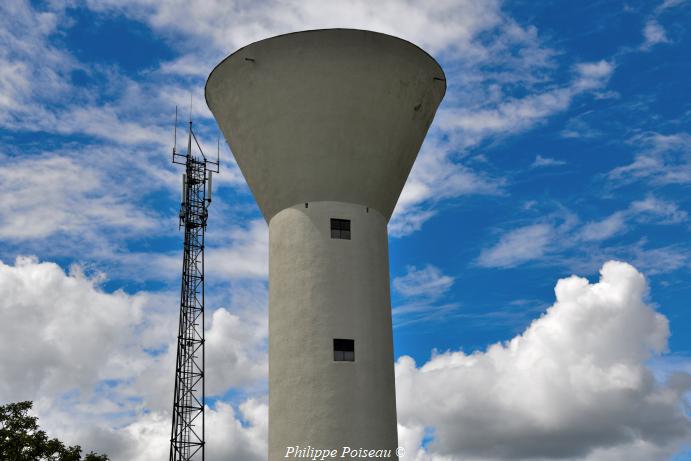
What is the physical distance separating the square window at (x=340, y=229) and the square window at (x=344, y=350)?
307 centimetres

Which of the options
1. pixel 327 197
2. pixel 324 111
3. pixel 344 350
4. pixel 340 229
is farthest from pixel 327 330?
pixel 324 111

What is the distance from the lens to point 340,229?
925 inches

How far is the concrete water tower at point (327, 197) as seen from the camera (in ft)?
71.9

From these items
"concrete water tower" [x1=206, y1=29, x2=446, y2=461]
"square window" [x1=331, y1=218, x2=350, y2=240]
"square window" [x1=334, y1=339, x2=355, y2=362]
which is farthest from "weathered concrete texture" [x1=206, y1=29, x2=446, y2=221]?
"square window" [x1=334, y1=339, x2=355, y2=362]

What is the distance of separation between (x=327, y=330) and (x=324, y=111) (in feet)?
20.9

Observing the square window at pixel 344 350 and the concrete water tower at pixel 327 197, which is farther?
the square window at pixel 344 350

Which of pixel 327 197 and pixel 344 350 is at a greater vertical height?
pixel 327 197

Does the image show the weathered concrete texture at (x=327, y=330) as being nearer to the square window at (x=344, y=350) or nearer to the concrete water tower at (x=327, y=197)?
the concrete water tower at (x=327, y=197)

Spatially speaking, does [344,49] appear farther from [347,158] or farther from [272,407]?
[272,407]

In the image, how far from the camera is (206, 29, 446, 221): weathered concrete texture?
23.4m

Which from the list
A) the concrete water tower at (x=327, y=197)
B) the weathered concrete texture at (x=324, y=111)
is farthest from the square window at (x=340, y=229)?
the weathered concrete texture at (x=324, y=111)

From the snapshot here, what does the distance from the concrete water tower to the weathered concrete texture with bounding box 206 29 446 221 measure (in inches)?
1.2

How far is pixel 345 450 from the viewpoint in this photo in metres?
21.2

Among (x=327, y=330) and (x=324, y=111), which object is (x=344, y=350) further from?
(x=324, y=111)
